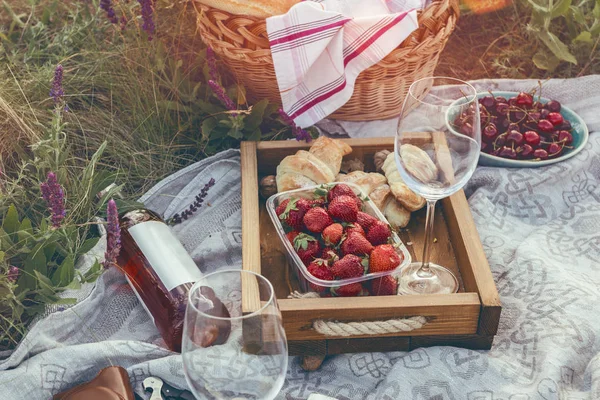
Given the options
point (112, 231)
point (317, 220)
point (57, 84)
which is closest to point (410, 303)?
point (317, 220)

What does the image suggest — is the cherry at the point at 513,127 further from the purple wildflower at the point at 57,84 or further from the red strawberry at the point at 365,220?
the purple wildflower at the point at 57,84

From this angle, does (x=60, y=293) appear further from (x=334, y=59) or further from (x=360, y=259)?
(x=334, y=59)

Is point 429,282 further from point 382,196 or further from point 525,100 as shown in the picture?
point 525,100

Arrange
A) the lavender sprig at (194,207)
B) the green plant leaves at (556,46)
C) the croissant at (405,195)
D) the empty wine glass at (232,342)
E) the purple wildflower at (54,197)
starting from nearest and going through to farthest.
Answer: the empty wine glass at (232,342) → the purple wildflower at (54,197) → the croissant at (405,195) → the lavender sprig at (194,207) → the green plant leaves at (556,46)

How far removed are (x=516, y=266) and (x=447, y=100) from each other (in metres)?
0.50

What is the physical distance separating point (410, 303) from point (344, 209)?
0.84 ft

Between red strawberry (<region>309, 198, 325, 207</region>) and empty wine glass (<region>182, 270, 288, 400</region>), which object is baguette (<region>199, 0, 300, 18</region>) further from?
empty wine glass (<region>182, 270, 288, 400</region>)

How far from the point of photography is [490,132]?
7.15 ft

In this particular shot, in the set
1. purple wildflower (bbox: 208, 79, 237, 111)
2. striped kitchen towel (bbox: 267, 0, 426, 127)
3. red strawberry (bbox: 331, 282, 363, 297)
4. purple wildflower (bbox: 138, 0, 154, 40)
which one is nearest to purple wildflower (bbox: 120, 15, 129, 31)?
purple wildflower (bbox: 138, 0, 154, 40)

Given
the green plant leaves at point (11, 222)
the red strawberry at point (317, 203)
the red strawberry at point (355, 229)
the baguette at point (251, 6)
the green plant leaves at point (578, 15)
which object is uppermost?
the baguette at point (251, 6)

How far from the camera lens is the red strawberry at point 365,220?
5.31 feet

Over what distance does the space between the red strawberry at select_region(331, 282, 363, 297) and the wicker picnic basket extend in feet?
2.65

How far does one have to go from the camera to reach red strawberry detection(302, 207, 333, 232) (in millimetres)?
1610

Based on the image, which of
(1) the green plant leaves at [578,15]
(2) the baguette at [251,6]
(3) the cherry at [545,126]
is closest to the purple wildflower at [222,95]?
(2) the baguette at [251,6]
